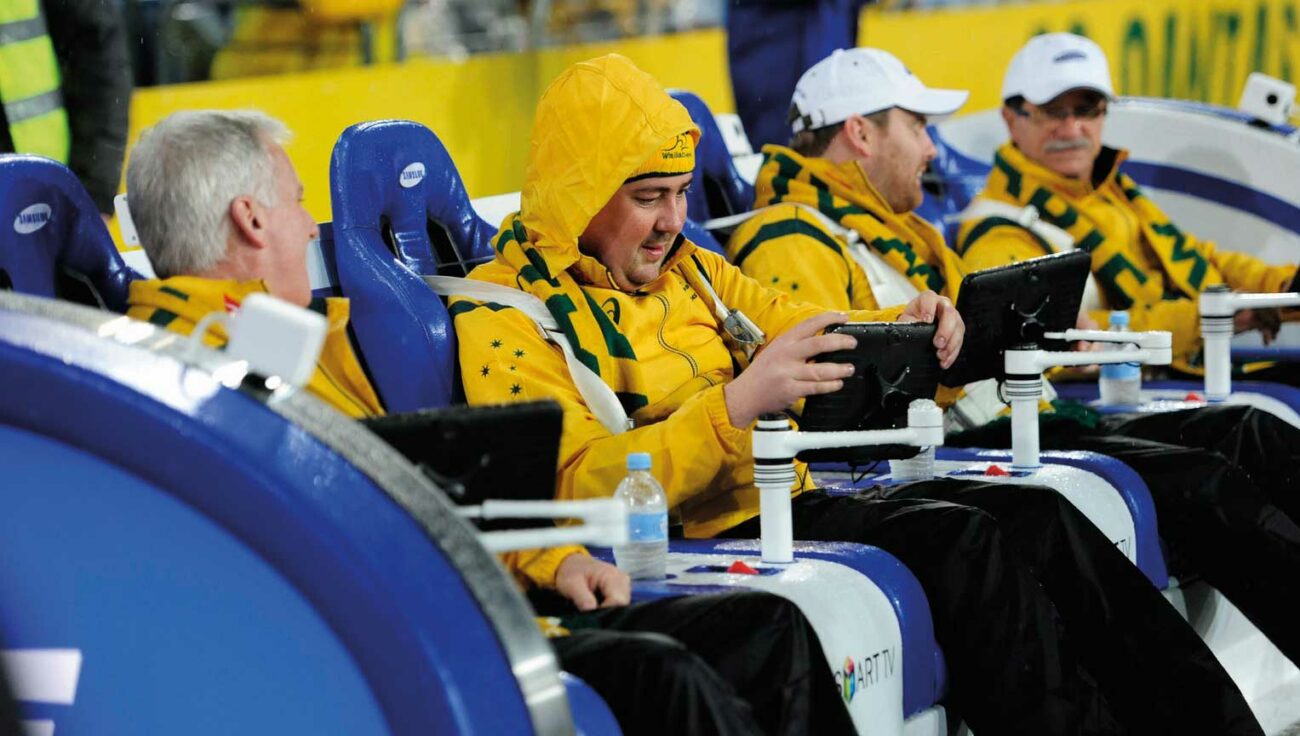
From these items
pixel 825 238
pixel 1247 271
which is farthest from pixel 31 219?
pixel 1247 271

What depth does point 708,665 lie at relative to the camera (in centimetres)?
217

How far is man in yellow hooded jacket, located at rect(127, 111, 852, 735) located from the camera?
7.29 ft

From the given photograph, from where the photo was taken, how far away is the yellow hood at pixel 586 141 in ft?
9.44

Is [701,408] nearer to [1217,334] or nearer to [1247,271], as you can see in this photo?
[1217,334]

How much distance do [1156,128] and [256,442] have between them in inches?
174

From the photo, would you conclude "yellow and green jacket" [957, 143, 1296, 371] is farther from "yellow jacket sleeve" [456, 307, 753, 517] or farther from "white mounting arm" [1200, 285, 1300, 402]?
"yellow jacket sleeve" [456, 307, 753, 517]

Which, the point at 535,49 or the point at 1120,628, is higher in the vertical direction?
the point at 535,49

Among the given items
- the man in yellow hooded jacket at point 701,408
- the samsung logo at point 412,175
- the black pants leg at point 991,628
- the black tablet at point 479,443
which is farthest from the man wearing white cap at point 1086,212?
the black tablet at point 479,443

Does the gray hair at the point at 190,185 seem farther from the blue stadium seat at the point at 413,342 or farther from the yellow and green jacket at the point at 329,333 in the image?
the blue stadium seat at the point at 413,342

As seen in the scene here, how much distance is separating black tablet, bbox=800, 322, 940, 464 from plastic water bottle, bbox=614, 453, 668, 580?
0.32 meters

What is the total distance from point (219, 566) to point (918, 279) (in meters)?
2.54

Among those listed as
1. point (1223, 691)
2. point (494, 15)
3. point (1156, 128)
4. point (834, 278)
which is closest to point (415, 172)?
point (834, 278)

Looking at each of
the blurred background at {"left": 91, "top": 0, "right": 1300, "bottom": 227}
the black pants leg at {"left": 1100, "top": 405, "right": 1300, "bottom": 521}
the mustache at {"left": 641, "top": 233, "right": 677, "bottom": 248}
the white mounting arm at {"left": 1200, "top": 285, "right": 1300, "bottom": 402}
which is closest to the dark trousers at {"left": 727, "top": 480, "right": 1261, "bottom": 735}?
the mustache at {"left": 641, "top": 233, "right": 677, "bottom": 248}

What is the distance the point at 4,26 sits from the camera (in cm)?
414
